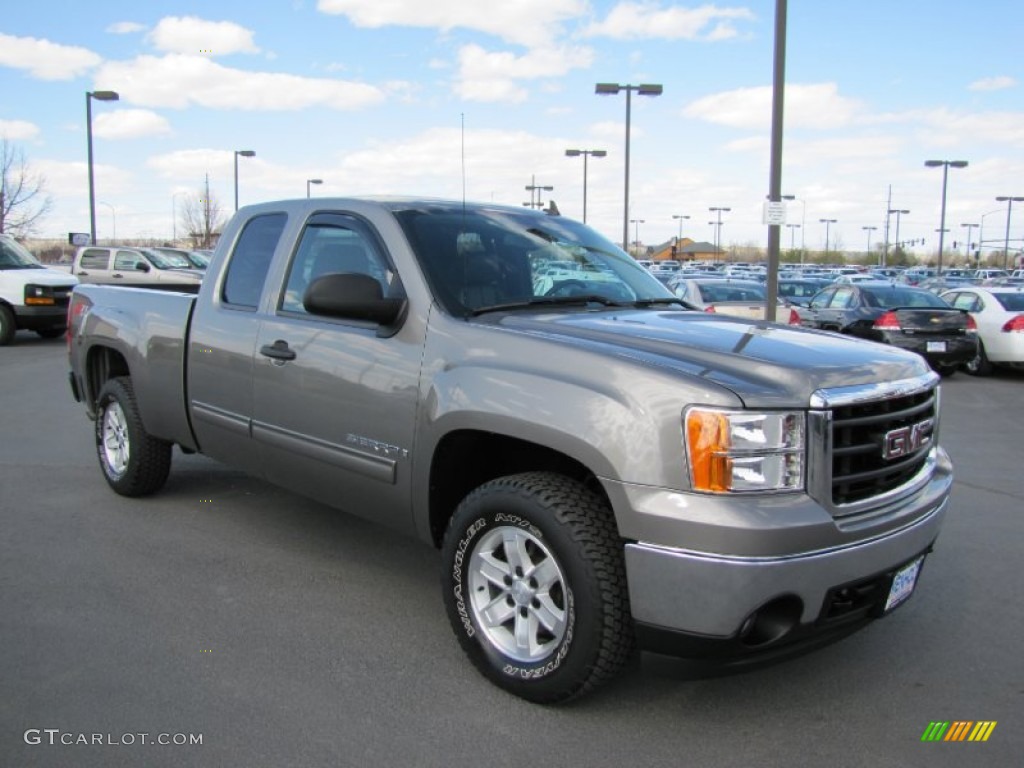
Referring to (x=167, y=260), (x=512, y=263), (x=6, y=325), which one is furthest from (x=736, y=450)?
(x=167, y=260)

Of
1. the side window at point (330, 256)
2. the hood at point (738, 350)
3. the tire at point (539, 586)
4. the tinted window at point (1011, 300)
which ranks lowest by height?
the tire at point (539, 586)

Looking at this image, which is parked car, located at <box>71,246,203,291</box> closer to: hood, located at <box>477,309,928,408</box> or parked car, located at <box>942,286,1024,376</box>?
parked car, located at <box>942,286,1024,376</box>

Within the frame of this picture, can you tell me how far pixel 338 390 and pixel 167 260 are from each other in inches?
838

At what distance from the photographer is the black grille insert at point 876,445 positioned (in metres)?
2.97

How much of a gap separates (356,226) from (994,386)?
476 inches

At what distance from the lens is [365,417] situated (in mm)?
3861

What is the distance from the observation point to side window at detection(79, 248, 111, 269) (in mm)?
22016

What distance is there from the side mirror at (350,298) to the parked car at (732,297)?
10.3 metres

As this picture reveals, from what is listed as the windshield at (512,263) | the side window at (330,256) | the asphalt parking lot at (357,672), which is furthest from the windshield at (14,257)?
the windshield at (512,263)

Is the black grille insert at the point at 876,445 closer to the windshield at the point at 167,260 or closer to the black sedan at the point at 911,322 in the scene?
the black sedan at the point at 911,322

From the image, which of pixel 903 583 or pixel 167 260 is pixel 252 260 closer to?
pixel 903 583

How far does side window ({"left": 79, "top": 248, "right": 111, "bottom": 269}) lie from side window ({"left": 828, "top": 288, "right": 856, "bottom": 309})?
17155 mm

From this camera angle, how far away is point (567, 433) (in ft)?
9.96

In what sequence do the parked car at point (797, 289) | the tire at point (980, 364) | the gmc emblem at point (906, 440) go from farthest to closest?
the parked car at point (797, 289) → the tire at point (980, 364) → the gmc emblem at point (906, 440)
